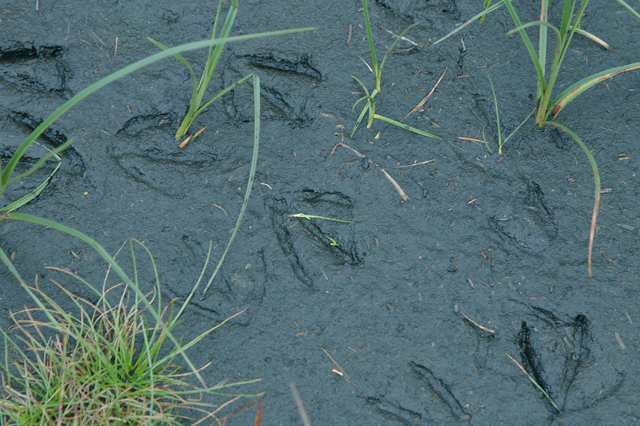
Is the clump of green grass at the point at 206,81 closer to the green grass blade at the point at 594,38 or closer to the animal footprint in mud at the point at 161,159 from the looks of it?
the animal footprint in mud at the point at 161,159

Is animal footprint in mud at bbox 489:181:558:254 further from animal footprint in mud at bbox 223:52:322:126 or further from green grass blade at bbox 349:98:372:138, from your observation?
animal footprint in mud at bbox 223:52:322:126

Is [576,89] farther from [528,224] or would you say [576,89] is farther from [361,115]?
[361,115]

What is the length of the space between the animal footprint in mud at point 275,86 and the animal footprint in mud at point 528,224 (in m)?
0.65

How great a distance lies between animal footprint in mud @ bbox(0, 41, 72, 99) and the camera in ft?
4.66

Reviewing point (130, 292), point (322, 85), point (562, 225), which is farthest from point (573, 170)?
point (130, 292)

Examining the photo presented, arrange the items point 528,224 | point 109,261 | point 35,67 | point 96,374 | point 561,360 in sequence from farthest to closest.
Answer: point 35,67 < point 528,224 < point 561,360 < point 96,374 < point 109,261

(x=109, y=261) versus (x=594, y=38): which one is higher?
(x=594, y=38)

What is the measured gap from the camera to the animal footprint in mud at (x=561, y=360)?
1.17m

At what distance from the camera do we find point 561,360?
3.93 feet

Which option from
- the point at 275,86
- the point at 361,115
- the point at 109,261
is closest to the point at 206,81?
→ the point at 275,86

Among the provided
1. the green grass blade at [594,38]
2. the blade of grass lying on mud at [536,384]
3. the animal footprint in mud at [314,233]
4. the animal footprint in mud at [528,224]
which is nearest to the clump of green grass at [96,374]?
the animal footprint in mud at [314,233]

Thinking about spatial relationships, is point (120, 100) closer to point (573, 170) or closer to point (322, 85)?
point (322, 85)

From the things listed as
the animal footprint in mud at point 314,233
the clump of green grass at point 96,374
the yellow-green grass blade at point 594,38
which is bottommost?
the clump of green grass at point 96,374

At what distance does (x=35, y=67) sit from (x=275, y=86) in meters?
0.74
